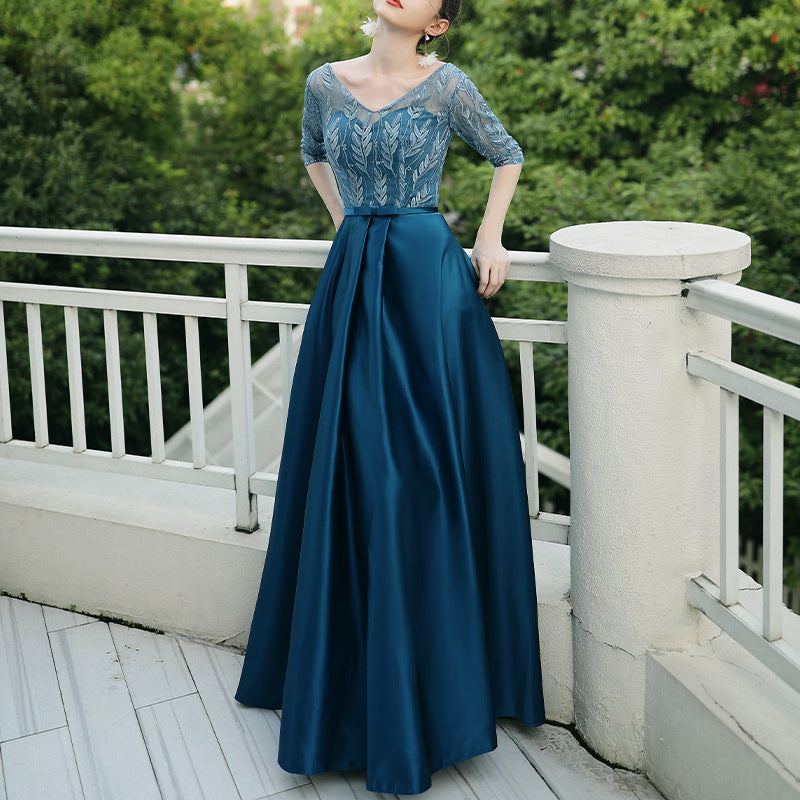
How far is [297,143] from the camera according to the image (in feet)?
27.6

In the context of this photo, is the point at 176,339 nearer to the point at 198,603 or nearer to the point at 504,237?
the point at 504,237

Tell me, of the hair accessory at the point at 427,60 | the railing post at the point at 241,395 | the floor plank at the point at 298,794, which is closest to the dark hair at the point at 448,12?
the hair accessory at the point at 427,60

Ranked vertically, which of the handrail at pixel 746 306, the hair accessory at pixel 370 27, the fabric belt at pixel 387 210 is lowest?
the handrail at pixel 746 306

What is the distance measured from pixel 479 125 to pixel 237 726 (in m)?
1.40

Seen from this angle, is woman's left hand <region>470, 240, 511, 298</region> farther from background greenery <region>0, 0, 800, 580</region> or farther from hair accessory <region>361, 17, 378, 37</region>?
background greenery <region>0, 0, 800, 580</region>

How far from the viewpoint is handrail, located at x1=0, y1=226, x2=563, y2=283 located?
7.64 feet

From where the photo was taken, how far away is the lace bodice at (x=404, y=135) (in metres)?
2.15

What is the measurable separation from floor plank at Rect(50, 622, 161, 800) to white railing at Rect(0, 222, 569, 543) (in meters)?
0.45

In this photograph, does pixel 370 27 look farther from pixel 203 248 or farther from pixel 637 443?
pixel 637 443

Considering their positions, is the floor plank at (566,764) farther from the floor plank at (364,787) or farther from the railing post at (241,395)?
the railing post at (241,395)

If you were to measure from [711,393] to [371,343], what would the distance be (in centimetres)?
65

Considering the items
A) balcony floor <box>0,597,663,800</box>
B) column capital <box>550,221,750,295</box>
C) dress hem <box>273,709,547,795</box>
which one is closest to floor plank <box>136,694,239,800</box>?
balcony floor <box>0,597,663,800</box>

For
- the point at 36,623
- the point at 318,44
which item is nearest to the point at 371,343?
the point at 36,623

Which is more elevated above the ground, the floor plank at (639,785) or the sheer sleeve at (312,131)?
the sheer sleeve at (312,131)
